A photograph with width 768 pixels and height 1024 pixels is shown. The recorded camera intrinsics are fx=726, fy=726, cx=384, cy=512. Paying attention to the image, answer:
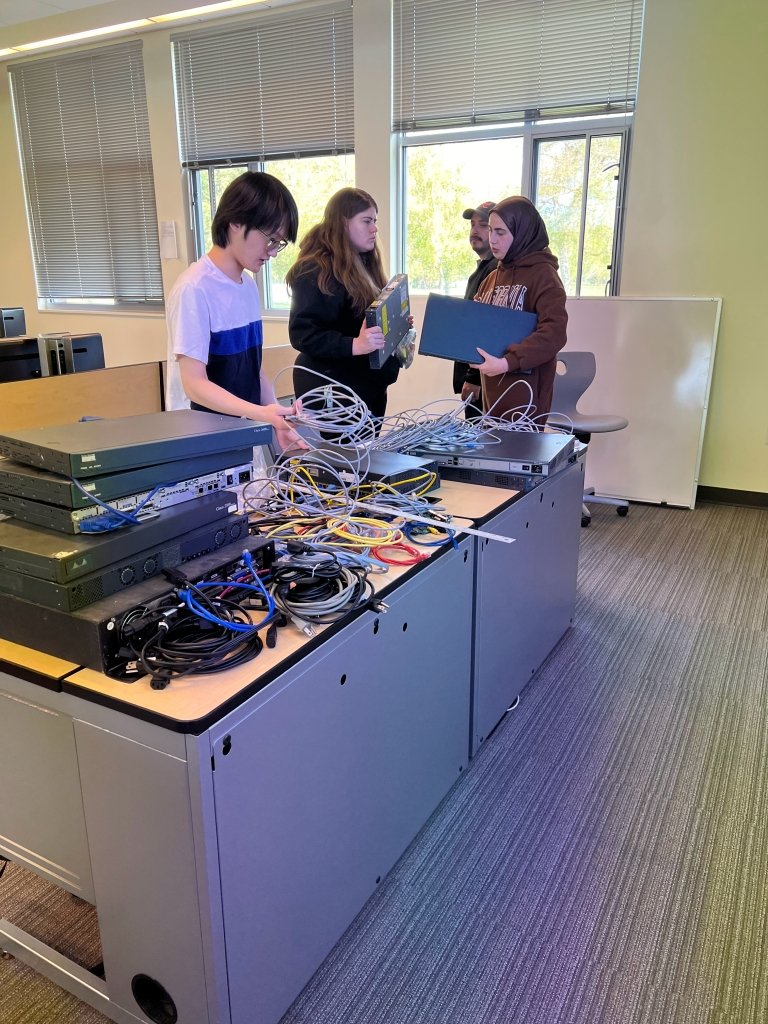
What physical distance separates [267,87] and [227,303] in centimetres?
394

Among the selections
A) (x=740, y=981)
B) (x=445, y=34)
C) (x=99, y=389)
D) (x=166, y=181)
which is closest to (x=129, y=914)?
(x=740, y=981)

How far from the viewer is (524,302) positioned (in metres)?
2.61

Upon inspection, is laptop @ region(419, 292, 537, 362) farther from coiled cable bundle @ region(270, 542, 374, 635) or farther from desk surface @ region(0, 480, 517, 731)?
desk surface @ region(0, 480, 517, 731)

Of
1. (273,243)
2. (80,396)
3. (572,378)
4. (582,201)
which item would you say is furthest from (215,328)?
(582,201)

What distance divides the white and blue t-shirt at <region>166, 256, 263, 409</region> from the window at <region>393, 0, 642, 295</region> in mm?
2900

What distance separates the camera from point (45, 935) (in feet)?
4.55

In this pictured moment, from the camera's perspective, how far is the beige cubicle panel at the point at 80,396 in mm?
2439

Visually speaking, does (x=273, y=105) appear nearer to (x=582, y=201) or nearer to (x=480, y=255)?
(x=582, y=201)

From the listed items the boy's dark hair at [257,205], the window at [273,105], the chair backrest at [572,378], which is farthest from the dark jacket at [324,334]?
the window at [273,105]

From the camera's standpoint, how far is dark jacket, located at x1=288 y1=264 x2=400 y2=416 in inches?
87.9

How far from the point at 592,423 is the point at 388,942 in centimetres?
282

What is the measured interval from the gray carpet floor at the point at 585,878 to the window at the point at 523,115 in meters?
2.72

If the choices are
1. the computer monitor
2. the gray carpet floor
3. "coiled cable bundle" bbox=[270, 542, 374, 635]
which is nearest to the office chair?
the gray carpet floor

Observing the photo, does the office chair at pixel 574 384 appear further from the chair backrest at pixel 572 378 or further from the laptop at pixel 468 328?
the laptop at pixel 468 328
